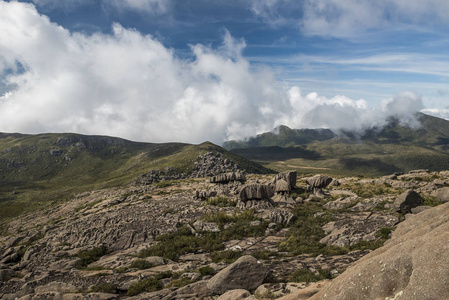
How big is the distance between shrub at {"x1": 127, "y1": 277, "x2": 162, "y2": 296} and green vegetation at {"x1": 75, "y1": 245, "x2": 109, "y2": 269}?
492 inches

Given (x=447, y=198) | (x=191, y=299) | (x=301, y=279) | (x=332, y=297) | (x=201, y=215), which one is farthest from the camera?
(x=201, y=215)

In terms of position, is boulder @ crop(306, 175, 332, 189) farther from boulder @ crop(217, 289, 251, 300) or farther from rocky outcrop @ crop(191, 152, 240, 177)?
rocky outcrop @ crop(191, 152, 240, 177)

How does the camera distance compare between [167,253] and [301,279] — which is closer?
[301,279]

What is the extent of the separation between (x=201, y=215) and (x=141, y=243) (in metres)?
12.5

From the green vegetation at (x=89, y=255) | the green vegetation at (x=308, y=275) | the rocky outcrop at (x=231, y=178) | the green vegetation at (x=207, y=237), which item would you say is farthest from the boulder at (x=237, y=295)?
the rocky outcrop at (x=231, y=178)

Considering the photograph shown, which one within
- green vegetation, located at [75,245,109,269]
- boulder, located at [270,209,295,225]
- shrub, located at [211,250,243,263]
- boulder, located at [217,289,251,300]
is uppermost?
boulder, located at [217,289,251,300]

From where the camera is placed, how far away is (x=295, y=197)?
54344 mm

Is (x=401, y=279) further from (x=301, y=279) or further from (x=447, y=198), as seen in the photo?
(x=447, y=198)

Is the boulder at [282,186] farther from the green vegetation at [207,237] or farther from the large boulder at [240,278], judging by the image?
the large boulder at [240,278]

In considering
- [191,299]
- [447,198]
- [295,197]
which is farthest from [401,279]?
[295,197]

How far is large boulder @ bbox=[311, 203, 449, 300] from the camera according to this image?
6492 millimetres

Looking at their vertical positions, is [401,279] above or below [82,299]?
above

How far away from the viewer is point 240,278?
18.0 meters

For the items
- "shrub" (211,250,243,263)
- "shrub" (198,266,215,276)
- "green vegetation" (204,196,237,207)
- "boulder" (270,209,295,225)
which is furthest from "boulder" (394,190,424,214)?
"shrub" (198,266,215,276)
